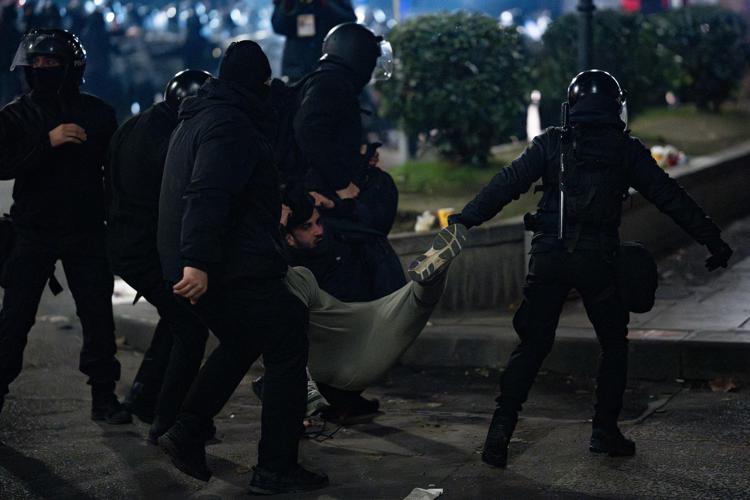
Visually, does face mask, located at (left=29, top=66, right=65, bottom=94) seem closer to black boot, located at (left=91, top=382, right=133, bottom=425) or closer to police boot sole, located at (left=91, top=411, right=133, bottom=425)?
black boot, located at (left=91, top=382, right=133, bottom=425)

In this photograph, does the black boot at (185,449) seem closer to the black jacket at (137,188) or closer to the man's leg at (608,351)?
the black jacket at (137,188)

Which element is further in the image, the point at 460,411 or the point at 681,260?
the point at 681,260

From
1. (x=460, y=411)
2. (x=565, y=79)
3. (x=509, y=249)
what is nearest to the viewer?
(x=460, y=411)

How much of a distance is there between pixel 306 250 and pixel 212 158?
1.40 m

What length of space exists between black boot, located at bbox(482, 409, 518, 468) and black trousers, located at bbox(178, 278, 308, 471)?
81cm

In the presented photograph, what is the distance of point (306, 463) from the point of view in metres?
6.07

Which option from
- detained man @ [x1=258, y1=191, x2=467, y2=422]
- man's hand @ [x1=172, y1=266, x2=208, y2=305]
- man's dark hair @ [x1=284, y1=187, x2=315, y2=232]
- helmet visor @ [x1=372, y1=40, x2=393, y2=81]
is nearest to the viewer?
man's hand @ [x1=172, y1=266, x2=208, y2=305]

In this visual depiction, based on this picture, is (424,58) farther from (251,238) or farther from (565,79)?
(251,238)

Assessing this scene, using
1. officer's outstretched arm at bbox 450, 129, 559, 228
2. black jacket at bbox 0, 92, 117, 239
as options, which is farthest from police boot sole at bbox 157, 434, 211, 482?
black jacket at bbox 0, 92, 117, 239

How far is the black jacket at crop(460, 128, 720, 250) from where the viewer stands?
19.1ft

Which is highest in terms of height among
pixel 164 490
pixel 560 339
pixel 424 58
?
pixel 424 58

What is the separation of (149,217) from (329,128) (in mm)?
968

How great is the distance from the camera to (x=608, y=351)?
19.4 ft

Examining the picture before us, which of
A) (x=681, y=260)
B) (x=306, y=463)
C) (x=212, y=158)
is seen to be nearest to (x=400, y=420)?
(x=306, y=463)
